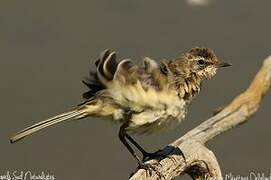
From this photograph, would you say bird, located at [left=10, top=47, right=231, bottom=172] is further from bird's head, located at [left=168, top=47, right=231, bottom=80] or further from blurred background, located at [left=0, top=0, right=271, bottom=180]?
blurred background, located at [left=0, top=0, right=271, bottom=180]

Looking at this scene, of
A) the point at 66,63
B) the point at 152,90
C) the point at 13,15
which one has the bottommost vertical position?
the point at 152,90

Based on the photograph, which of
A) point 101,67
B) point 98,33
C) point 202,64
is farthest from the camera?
point 98,33

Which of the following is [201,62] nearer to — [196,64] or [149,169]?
[196,64]

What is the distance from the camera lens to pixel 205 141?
3926mm

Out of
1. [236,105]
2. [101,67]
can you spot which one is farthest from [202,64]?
[101,67]

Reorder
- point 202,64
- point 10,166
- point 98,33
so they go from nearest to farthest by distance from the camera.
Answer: point 202,64, point 10,166, point 98,33

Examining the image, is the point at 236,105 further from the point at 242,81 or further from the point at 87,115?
the point at 242,81

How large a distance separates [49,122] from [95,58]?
309 cm

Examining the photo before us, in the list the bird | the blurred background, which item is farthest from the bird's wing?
the blurred background

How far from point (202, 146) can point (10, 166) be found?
2581 mm

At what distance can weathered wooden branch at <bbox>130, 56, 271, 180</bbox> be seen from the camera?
3.77m

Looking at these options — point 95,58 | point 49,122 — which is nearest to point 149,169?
point 49,122

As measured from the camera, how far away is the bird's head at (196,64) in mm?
3789

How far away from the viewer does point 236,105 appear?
3.98 metres
